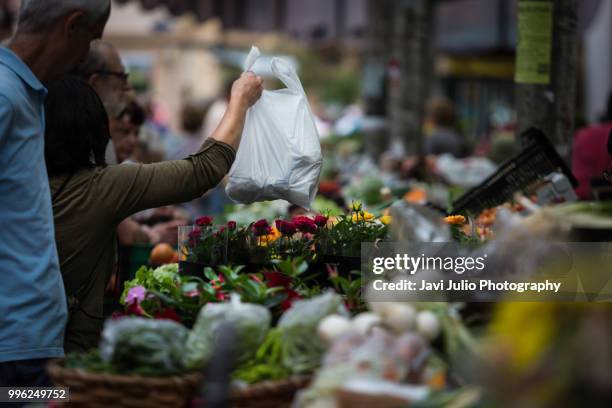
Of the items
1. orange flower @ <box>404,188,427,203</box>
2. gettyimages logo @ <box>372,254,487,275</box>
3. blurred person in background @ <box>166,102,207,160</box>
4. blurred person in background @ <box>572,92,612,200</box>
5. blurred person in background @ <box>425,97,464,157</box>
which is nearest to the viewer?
gettyimages logo @ <box>372,254,487,275</box>

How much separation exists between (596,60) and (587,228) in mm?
10069

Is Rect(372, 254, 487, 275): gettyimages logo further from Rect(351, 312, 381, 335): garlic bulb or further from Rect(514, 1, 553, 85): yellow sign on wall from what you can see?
Rect(514, 1, 553, 85): yellow sign on wall

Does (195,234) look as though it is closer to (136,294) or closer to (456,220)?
(136,294)

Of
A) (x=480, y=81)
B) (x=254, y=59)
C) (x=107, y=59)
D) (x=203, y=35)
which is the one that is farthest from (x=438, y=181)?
(x=203, y=35)

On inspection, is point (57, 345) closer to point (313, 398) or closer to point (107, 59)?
point (313, 398)

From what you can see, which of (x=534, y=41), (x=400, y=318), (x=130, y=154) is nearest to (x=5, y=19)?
(x=130, y=154)

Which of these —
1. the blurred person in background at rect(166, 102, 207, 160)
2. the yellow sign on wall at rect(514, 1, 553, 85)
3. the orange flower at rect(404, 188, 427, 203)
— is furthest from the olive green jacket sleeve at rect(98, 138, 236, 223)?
the blurred person in background at rect(166, 102, 207, 160)

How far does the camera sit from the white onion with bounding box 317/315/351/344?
8.22 feet

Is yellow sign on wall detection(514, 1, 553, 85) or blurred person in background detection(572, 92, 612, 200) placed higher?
yellow sign on wall detection(514, 1, 553, 85)

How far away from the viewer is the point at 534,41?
18.5ft

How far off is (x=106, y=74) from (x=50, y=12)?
190 centimetres

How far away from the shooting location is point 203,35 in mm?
32562

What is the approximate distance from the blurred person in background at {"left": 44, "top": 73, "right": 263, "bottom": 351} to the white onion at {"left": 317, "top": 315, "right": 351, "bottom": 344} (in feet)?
3.04

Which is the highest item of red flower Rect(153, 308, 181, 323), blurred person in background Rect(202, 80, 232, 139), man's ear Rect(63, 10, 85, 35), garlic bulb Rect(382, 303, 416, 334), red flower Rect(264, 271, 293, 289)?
man's ear Rect(63, 10, 85, 35)
